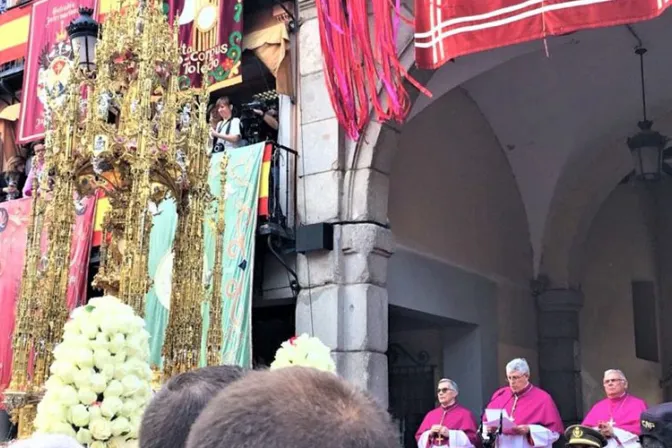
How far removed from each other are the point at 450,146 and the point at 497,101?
1.01 metres

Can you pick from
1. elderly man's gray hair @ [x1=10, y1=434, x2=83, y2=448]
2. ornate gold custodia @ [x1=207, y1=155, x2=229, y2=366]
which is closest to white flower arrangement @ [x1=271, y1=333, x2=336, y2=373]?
ornate gold custodia @ [x1=207, y1=155, x2=229, y2=366]

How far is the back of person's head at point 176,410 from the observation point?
2.01 metres

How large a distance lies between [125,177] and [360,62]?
9.99 feet

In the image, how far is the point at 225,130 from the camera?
10.3 metres

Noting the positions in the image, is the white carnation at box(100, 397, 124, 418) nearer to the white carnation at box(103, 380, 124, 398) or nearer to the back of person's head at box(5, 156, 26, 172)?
the white carnation at box(103, 380, 124, 398)

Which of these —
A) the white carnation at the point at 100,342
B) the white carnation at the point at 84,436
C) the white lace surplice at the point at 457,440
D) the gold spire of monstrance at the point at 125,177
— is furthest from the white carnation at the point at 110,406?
the white lace surplice at the point at 457,440

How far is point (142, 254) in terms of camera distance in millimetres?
6156

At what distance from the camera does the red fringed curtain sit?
8.49 meters

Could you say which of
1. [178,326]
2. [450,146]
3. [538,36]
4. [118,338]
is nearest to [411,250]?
[450,146]

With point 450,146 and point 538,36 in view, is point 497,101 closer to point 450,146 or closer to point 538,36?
point 450,146

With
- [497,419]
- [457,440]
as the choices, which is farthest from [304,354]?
[457,440]

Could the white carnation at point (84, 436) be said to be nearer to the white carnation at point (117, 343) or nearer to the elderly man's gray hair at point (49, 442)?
the white carnation at point (117, 343)

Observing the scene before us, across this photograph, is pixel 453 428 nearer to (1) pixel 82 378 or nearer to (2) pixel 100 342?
(2) pixel 100 342

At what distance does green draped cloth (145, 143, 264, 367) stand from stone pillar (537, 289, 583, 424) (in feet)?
17.1
